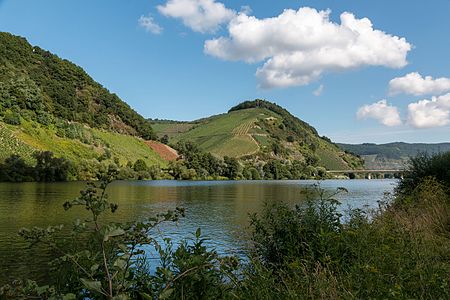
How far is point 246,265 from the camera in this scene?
31.9 feet

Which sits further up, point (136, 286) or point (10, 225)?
point (136, 286)

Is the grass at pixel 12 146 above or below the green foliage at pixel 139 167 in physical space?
above

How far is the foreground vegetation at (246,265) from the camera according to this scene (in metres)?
3.84

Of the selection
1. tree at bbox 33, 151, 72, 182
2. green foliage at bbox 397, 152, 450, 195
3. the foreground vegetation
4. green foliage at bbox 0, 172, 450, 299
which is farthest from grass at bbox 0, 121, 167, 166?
green foliage at bbox 0, 172, 450, 299

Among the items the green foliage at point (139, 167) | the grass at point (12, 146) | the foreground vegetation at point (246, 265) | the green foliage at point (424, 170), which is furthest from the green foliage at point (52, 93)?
the foreground vegetation at point (246, 265)

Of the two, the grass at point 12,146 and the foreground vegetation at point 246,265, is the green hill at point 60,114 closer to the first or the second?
the grass at point 12,146

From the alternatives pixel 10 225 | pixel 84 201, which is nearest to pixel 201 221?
pixel 10 225

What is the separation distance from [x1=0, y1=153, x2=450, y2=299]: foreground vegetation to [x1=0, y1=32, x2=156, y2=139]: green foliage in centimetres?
11990

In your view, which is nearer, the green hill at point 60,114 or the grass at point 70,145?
the grass at point 70,145

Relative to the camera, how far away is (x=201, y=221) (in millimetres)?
28719

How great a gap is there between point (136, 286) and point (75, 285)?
87cm

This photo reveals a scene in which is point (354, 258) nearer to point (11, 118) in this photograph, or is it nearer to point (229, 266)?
point (229, 266)

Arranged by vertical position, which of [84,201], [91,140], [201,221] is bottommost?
[201,221]

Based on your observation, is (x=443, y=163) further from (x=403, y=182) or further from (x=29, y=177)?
(x=29, y=177)
